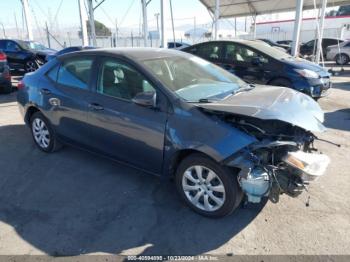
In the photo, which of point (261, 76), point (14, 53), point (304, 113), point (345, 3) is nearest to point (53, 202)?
point (304, 113)

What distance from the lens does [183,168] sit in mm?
3285

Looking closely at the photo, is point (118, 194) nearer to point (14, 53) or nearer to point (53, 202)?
point (53, 202)

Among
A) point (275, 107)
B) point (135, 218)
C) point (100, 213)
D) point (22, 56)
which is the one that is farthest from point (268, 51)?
point (22, 56)

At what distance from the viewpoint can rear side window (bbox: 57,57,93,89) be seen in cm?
407

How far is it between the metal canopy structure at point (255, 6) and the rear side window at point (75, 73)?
70.0 feet

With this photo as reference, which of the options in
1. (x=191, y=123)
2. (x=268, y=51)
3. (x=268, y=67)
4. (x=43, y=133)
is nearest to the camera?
(x=191, y=123)

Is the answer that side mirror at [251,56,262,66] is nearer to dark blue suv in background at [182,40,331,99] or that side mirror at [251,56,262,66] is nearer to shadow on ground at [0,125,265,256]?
dark blue suv in background at [182,40,331,99]

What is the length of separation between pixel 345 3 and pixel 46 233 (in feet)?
82.1

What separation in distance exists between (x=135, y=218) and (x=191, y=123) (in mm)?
1165

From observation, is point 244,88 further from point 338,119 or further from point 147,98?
point 338,119

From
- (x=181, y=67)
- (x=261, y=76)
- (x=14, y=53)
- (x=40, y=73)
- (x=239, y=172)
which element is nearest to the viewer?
(x=239, y=172)

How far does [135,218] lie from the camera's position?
329 cm

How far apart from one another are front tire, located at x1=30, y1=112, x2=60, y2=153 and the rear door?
0.23m

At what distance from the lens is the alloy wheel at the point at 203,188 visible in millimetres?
3125
